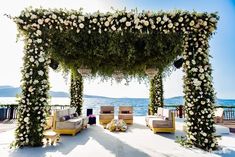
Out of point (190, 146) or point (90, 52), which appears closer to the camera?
point (190, 146)

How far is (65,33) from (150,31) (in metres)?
2.43

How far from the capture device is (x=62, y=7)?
301 inches

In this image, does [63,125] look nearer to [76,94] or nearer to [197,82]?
[76,94]

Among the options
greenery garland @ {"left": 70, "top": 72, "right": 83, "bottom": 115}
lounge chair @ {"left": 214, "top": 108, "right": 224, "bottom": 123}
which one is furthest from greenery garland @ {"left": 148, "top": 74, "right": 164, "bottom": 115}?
greenery garland @ {"left": 70, "top": 72, "right": 83, "bottom": 115}

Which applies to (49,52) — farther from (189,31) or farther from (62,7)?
(189,31)

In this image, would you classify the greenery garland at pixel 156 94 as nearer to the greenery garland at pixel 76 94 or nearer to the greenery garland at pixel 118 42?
the greenery garland at pixel 76 94

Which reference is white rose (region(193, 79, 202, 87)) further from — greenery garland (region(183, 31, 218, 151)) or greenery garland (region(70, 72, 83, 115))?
greenery garland (region(70, 72, 83, 115))

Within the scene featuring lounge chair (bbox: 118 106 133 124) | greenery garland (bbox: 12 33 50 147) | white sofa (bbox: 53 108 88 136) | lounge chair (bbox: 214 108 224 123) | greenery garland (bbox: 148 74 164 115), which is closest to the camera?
greenery garland (bbox: 12 33 50 147)

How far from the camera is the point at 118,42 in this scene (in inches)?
304

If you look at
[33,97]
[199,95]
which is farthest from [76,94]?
[199,95]

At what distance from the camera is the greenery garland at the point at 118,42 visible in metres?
7.42

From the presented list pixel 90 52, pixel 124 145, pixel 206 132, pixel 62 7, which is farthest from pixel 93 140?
pixel 62 7

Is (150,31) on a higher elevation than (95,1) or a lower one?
lower

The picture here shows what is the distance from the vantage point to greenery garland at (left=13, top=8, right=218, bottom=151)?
24.3 ft
